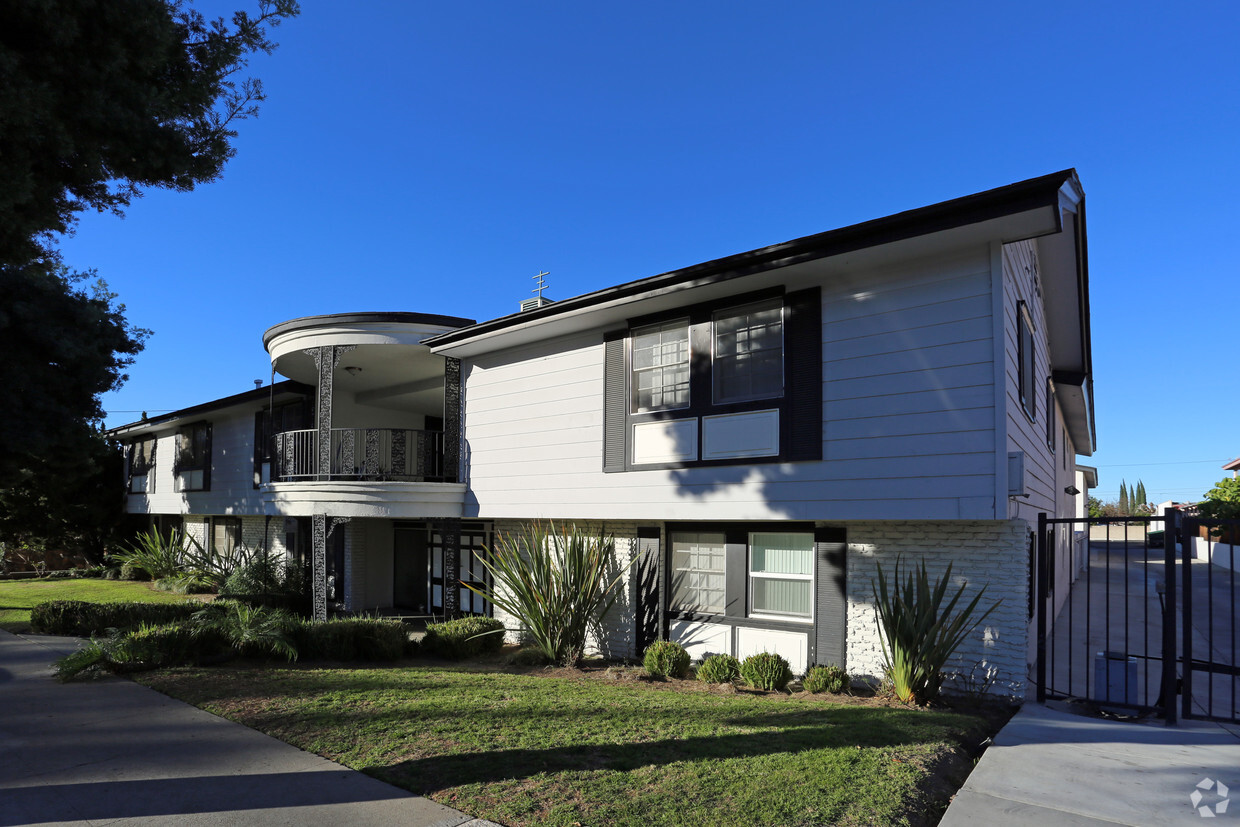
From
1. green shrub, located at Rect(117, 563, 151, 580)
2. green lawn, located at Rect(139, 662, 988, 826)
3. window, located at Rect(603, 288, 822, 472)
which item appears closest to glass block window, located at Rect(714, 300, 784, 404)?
window, located at Rect(603, 288, 822, 472)

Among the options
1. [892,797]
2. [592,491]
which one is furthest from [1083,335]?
[892,797]

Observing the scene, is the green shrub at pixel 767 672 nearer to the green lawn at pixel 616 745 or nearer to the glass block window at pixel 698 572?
the green lawn at pixel 616 745

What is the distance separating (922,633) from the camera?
26.3 feet

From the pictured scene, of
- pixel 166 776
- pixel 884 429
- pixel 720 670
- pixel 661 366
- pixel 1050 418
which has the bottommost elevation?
pixel 720 670

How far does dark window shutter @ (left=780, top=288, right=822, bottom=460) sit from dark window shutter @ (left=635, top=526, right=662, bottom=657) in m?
2.94

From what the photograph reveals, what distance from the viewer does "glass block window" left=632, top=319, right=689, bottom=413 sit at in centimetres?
1059

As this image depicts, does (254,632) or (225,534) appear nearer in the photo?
(254,632)

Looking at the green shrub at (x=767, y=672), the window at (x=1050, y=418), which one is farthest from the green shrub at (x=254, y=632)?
the window at (x=1050, y=418)

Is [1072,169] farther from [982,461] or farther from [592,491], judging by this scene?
[592,491]

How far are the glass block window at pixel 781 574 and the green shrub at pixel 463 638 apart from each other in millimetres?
4251

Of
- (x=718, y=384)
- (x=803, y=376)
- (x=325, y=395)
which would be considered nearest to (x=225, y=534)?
(x=325, y=395)

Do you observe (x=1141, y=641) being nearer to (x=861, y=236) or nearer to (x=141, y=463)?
(x=861, y=236)

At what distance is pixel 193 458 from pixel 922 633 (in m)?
22.8

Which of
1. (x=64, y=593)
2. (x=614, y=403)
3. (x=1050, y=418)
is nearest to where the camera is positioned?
(x=614, y=403)
